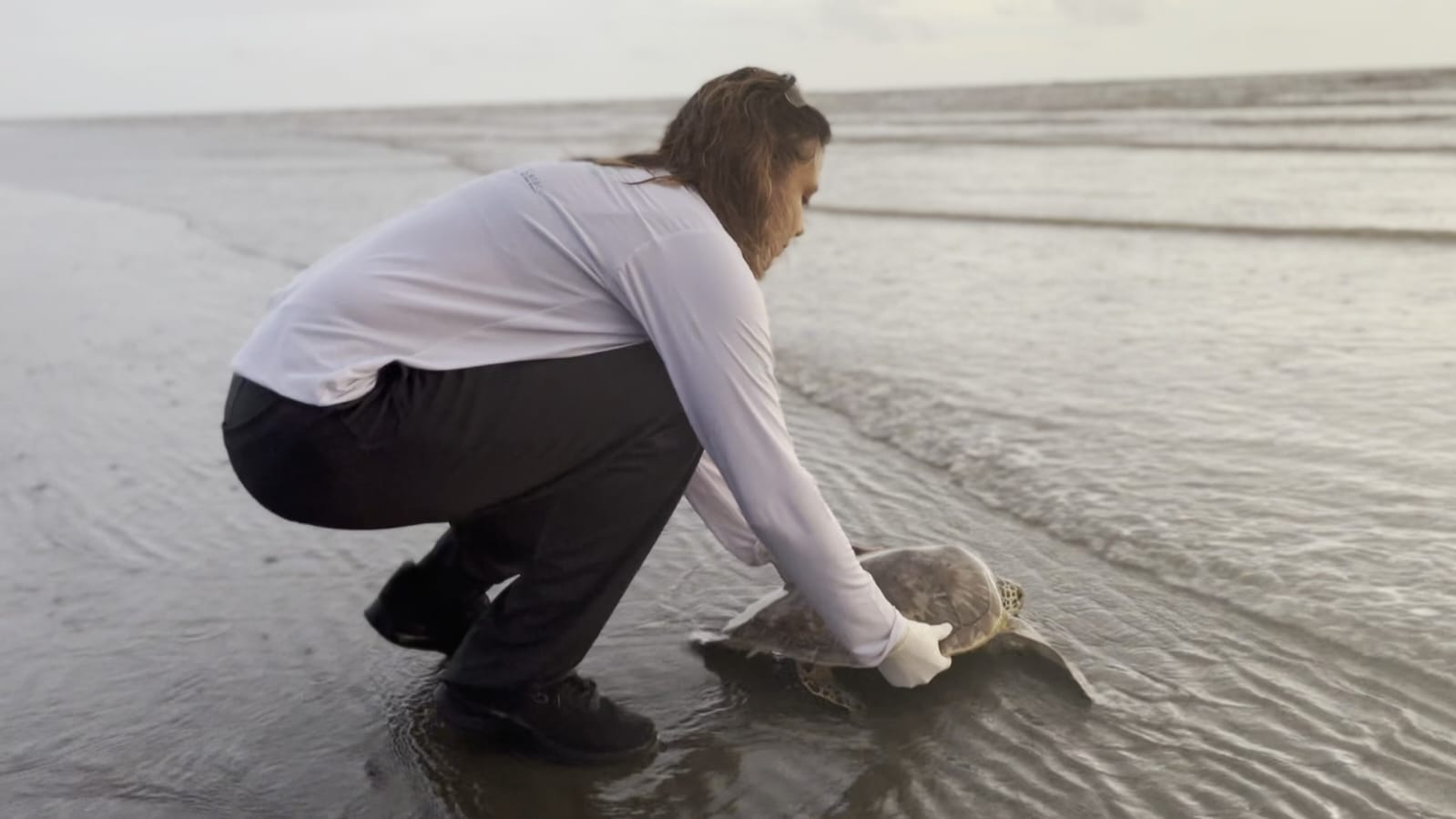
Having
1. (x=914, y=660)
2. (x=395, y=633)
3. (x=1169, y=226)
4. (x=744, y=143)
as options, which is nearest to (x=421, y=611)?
(x=395, y=633)

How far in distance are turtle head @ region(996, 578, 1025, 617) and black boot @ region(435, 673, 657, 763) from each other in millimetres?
874

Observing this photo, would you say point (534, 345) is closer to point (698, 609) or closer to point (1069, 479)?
point (698, 609)

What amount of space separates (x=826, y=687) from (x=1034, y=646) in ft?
1.51

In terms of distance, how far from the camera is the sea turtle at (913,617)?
2.78 metres

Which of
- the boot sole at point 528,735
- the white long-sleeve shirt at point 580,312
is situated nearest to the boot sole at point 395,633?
the boot sole at point 528,735

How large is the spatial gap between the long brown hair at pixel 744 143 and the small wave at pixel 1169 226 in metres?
7.13

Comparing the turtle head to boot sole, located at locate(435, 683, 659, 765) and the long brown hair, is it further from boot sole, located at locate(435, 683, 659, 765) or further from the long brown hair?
the long brown hair

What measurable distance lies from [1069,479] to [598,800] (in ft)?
6.86

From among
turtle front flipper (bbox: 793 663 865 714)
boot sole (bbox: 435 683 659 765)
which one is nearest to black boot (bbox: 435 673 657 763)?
boot sole (bbox: 435 683 659 765)

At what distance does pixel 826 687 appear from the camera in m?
2.76

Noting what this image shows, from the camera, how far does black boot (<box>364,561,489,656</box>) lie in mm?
2760

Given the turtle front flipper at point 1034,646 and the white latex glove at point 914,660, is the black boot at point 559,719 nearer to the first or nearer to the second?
the white latex glove at point 914,660

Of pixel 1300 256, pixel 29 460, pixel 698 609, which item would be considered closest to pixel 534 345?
pixel 698 609

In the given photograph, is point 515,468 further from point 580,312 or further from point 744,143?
point 744,143
